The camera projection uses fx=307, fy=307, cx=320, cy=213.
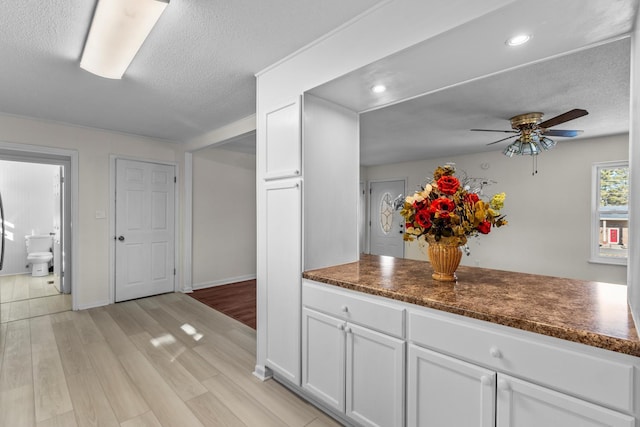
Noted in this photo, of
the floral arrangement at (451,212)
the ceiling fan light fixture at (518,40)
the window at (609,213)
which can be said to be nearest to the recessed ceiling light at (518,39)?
the ceiling fan light fixture at (518,40)

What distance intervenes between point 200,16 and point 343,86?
912mm

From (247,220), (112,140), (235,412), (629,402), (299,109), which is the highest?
(112,140)

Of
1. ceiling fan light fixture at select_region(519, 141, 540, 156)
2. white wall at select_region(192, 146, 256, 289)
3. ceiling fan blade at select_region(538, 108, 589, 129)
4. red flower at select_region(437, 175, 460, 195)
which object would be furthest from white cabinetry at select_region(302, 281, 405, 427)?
white wall at select_region(192, 146, 256, 289)

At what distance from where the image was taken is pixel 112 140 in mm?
4184

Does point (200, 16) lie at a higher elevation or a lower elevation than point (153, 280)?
higher

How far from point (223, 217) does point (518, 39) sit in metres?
4.82

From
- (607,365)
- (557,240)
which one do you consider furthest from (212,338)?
(557,240)

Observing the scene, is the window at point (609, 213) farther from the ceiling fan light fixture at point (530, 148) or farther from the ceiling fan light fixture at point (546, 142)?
the ceiling fan light fixture at point (530, 148)

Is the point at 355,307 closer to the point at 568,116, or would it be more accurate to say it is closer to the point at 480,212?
the point at 480,212

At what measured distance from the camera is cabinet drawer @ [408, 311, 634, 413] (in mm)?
973

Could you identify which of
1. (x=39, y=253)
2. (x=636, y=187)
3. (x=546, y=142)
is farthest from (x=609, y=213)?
(x=39, y=253)

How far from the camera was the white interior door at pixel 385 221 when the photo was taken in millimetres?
6868

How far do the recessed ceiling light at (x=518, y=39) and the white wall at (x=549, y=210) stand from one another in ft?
10.6

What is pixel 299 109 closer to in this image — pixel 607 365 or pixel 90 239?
pixel 607 365
